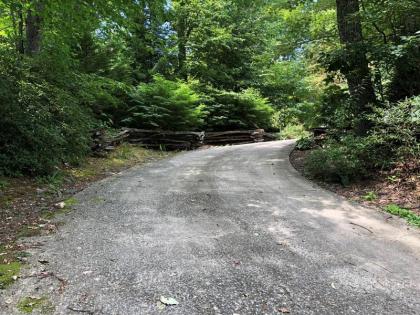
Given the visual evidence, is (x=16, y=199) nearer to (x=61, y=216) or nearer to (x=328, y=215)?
(x=61, y=216)

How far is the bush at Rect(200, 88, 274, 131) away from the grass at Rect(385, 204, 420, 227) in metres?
12.9

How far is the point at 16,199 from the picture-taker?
589 centimetres

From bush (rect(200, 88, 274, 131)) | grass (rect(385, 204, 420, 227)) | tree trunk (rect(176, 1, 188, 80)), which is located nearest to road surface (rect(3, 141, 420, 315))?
grass (rect(385, 204, 420, 227))

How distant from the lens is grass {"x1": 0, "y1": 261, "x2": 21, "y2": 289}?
10.7ft

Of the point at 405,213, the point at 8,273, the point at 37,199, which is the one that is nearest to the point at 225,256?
the point at 8,273

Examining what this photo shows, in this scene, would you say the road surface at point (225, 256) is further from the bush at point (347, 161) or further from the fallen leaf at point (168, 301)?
the bush at point (347, 161)

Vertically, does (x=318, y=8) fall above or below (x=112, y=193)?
above

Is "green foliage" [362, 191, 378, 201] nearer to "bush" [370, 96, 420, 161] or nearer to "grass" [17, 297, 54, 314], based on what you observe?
"bush" [370, 96, 420, 161]

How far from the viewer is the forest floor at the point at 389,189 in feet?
20.5

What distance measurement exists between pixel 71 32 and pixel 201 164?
4597mm

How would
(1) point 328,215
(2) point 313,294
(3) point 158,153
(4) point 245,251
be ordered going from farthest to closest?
(3) point 158,153, (1) point 328,215, (4) point 245,251, (2) point 313,294

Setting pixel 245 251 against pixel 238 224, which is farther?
pixel 238 224

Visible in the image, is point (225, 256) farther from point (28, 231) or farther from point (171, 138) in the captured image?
point (171, 138)

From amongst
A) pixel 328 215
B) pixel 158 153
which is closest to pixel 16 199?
pixel 328 215
